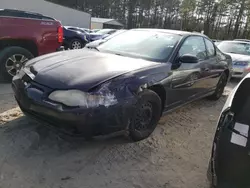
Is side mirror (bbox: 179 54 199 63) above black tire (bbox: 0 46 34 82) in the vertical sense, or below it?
above

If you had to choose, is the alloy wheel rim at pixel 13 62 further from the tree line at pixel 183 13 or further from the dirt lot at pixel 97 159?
the tree line at pixel 183 13

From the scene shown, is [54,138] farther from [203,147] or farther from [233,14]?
[233,14]

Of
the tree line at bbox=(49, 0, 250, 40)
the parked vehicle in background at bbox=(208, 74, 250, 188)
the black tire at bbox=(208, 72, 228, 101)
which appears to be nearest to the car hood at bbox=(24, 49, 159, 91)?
the parked vehicle in background at bbox=(208, 74, 250, 188)

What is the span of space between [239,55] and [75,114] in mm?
8230

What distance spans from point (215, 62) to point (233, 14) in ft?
142

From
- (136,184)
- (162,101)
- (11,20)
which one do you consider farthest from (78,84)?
(11,20)

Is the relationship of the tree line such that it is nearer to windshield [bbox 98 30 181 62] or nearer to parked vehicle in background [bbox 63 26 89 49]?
parked vehicle in background [bbox 63 26 89 49]

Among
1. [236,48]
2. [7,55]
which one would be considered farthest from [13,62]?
[236,48]

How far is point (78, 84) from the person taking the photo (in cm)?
261

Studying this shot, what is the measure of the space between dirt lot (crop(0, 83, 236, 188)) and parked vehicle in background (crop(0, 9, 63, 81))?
1.74 meters

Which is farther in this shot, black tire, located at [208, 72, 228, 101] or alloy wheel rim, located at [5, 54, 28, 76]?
black tire, located at [208, 72, 228, 101]

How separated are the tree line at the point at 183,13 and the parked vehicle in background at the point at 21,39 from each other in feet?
130

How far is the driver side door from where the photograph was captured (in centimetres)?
364

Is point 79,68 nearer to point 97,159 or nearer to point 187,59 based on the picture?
point 97,159
